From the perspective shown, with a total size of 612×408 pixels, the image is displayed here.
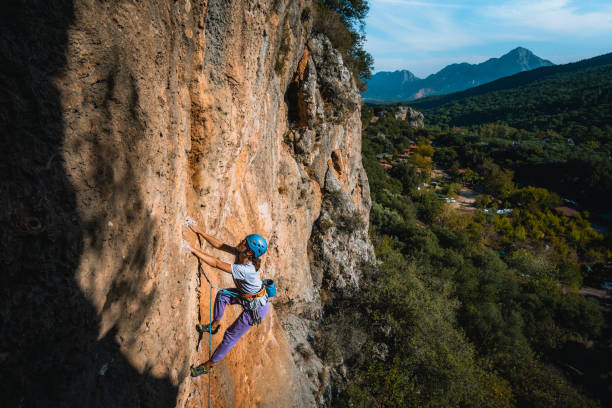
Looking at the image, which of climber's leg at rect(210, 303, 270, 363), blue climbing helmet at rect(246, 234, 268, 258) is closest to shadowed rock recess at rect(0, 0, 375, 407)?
climber's leg at rect(210, 303, 270, 363)

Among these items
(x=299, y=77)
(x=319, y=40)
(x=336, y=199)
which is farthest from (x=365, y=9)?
(x=336, y=199)

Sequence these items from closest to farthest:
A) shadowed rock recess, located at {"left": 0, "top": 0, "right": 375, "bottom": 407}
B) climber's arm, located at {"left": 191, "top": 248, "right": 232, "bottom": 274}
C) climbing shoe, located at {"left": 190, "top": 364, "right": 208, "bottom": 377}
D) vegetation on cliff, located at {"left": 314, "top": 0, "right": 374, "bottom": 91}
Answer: shadowed rock recess, located at {"left": 0, "top": 0, "right": 375, "bottom": 407}, climber's arm, located at {"left": 191, "top": 248, "right": 232, "bottom": 274}, climbing shoe, located at {"left": 190, "top": 364, "right": 208, "bottom": 377}, vegetation on cliff, located at {"left": 314, "top": 0, "right": 374, "bottom": 91}

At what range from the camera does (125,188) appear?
269cm

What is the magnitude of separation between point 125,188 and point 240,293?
2.72 meters

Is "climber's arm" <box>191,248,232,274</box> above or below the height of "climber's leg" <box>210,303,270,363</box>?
above

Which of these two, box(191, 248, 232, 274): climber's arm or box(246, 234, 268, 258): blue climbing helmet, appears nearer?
box(191, 248, 232, 274): climber's arm

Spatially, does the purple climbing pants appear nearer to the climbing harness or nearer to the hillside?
the climbing harness

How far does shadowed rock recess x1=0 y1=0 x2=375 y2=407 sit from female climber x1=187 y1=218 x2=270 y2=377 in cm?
23

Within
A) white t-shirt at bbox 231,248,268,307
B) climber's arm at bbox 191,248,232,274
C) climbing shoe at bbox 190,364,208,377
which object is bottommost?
climbing shoe at bbox 190,364,208,377

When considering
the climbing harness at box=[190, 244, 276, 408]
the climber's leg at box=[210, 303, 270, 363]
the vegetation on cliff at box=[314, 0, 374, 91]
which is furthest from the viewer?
the vegetation on cliff at box=[314, 0, 374, 91]

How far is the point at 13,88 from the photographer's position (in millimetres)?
1776

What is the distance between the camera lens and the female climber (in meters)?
4.38

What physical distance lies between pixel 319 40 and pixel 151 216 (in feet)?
35.3

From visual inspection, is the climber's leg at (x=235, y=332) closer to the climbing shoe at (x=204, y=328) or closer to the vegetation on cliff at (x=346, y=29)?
the climbing shoe at (x=204, y=328)
